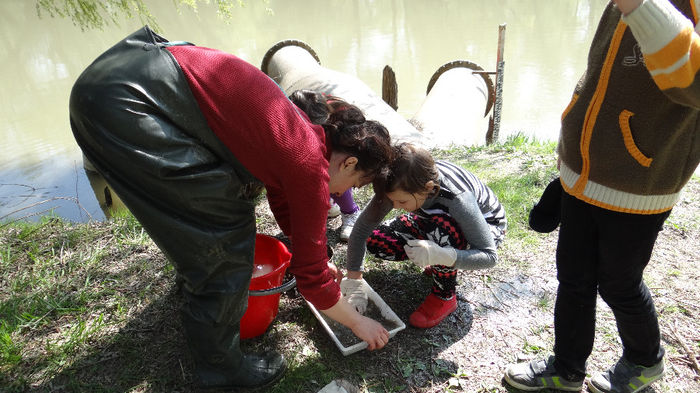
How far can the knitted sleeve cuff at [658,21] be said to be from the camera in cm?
108

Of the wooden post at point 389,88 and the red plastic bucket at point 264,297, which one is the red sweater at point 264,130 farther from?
the wooden post at point 389,88

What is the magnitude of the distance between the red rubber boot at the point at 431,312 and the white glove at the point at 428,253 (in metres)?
0.30

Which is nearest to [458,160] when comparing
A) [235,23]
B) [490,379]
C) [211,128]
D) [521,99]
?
[490,379]

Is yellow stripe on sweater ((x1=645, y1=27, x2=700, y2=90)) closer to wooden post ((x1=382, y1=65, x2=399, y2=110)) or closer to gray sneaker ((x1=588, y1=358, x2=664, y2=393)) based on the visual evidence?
gray sneaker ((x1=588, y1=358, x2=664, y2=393))

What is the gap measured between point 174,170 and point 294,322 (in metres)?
1.08

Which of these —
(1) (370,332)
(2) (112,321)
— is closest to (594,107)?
(1) (370,332)

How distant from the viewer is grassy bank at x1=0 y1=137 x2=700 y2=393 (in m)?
1.93

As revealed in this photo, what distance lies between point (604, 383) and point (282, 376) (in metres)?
1.27

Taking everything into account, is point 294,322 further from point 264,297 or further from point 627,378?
point 627,378

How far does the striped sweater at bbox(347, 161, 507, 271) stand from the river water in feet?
9.46

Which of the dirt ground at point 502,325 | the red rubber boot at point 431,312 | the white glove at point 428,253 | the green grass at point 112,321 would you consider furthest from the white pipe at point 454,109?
the white glove at point 428,253

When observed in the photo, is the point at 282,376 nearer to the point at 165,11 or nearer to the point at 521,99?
the point at 521,99

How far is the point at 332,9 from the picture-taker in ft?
55.6

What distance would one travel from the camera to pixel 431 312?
2197 millimetres
